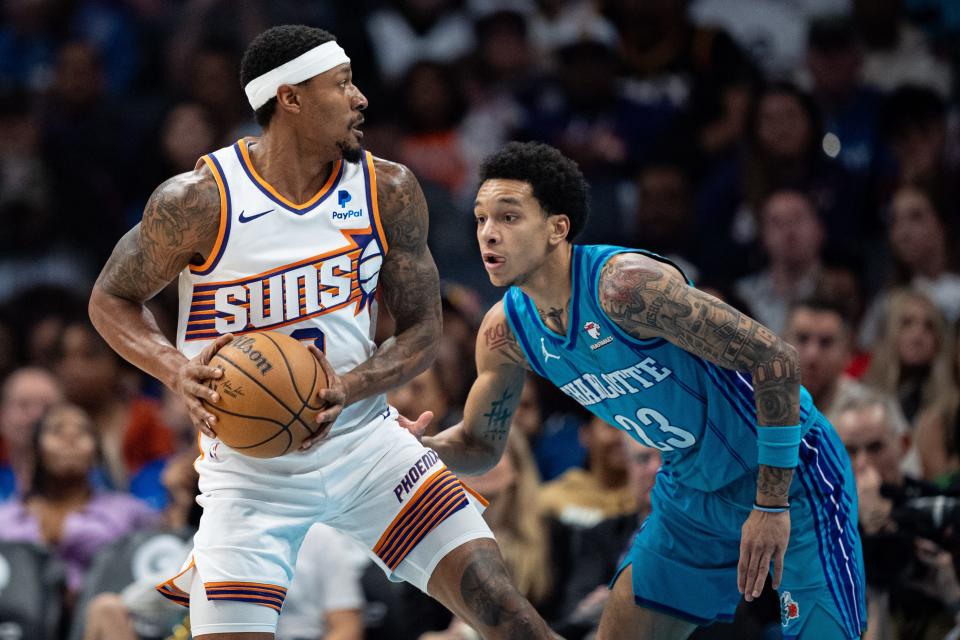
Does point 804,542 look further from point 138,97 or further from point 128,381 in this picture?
point 138,97

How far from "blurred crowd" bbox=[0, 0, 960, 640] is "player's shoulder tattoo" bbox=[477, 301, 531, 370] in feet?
5.77

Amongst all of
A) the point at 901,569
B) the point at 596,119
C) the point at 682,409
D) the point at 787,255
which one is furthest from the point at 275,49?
the point at 596,119

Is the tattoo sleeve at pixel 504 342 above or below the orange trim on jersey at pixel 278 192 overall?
below

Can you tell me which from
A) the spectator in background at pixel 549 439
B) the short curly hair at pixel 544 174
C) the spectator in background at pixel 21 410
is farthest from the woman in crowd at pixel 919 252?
the spectator in background at pixel 21 410

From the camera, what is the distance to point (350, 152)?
505 centimetres

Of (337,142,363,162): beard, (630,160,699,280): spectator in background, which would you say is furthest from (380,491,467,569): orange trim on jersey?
(630,160,699,280): spectator in background

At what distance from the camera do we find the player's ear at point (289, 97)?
16.3 ft

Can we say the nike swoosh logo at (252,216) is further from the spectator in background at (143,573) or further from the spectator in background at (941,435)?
the spectator in background at (941,435)

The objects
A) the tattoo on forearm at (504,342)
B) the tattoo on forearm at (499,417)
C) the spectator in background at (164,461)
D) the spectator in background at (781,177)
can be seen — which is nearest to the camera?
the tattoo on forearm at (504,342)

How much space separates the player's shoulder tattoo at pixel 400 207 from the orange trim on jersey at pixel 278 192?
0.17m

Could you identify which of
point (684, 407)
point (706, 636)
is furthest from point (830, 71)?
point (684, 407)

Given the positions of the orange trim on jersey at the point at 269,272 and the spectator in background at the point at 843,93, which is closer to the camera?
the orange trim on jersey at the point at 269,272

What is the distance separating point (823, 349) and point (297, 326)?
148 inches

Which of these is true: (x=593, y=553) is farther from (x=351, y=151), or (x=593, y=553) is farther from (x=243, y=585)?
(x=351, y=151)
